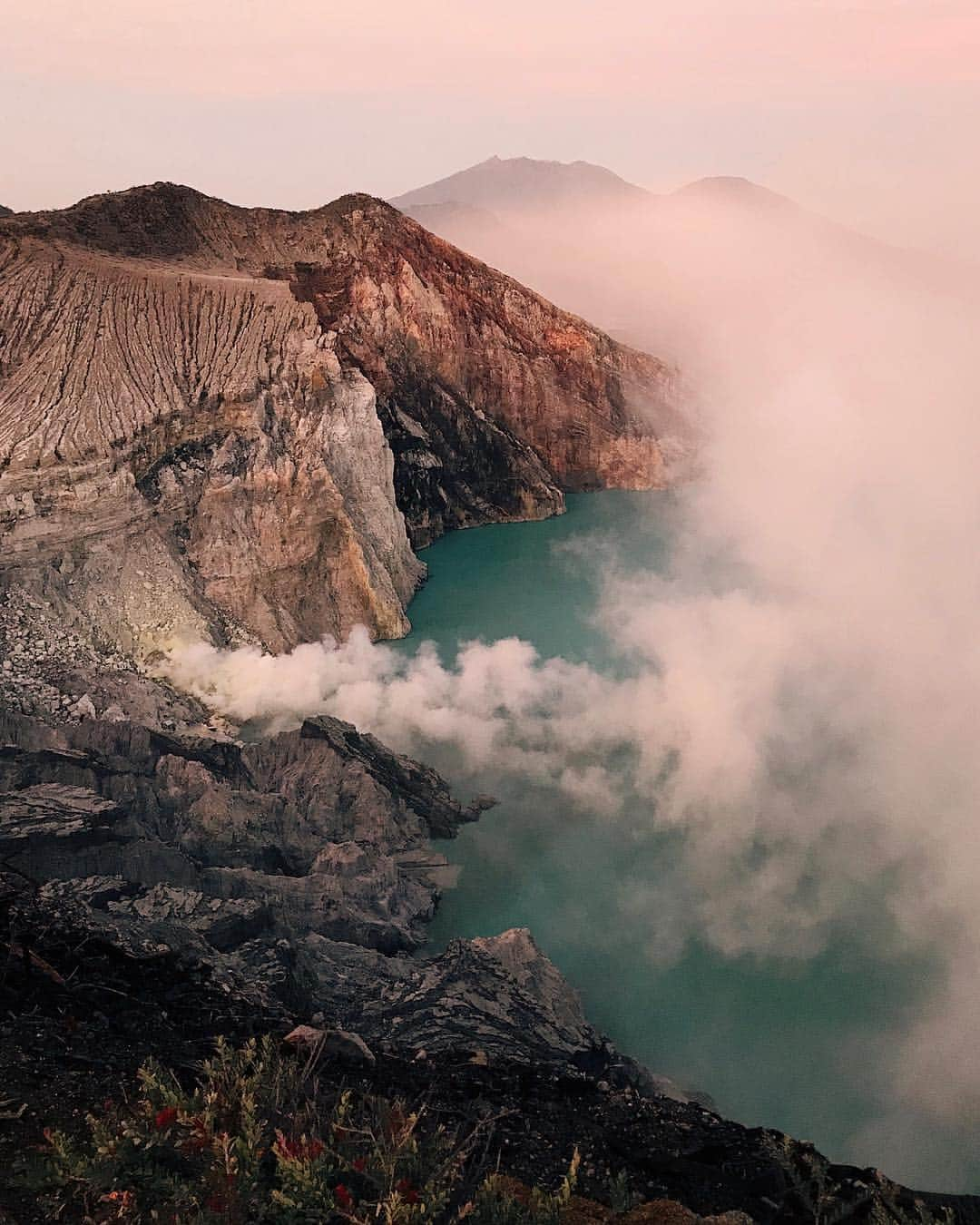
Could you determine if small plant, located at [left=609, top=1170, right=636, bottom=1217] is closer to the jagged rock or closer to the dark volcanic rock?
the jagged rock

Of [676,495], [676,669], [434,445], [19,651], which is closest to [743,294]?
[676,495]

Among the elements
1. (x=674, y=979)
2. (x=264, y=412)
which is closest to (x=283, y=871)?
(x=674, y=979)

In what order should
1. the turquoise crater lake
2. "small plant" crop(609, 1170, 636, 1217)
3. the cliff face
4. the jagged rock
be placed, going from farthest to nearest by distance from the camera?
1. the cliff face
2. the turquoise crater lake
3. the jagged rock
4. "small plant" crop(609, 1170, 636, 1217)

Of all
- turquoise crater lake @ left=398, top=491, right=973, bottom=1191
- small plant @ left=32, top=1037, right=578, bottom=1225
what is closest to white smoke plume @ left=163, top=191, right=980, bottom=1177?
turquoise crater lake @ left=398, top=491, right=973, bottom=1191

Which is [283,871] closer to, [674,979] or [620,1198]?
[674,979]

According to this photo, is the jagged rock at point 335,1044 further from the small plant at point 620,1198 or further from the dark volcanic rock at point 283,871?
the small plant at point 620,1198

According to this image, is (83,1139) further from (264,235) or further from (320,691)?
(264,235)

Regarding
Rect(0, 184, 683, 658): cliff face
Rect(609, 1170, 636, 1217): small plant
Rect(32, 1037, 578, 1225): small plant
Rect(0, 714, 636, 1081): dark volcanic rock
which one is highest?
Rect(0, 184, 683, 658): cliff face
